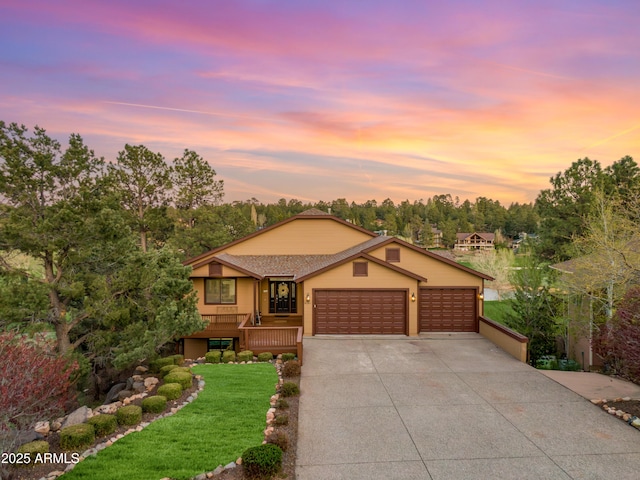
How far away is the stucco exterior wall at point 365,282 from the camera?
1781 cm

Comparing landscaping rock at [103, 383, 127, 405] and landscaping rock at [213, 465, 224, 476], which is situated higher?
landscaping rock at [213, 465, 224, 476]

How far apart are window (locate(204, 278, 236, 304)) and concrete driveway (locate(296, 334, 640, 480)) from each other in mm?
8204

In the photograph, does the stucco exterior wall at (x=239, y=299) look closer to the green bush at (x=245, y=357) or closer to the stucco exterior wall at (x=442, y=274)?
the green bush at (x=245, y=357)

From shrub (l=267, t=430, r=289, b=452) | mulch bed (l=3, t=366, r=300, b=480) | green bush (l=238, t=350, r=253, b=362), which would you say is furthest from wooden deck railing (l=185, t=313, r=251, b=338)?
shrub (l=267, t=430, r=289, b=452)

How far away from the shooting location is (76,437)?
766 cm

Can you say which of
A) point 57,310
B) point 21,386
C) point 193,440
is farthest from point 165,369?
point 21,386

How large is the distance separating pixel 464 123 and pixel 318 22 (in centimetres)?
1277

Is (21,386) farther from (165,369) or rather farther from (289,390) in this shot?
(289,390)

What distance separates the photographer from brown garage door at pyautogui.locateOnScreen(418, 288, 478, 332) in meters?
18.3

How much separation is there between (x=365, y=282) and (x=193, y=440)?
37.5ft

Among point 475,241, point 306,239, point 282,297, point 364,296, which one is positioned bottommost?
point 282,297

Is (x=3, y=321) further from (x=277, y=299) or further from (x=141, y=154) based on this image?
(x=141, y=154)

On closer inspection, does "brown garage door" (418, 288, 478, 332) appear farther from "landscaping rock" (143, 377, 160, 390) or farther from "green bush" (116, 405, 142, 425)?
"green bush" (116, 405, 142, 425)

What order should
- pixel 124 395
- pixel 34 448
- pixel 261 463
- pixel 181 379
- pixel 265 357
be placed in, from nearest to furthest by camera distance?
pixel 261 463 < pixel 34 448 < pixel 124 395 < pixel 181 379 < pixel 265 357
